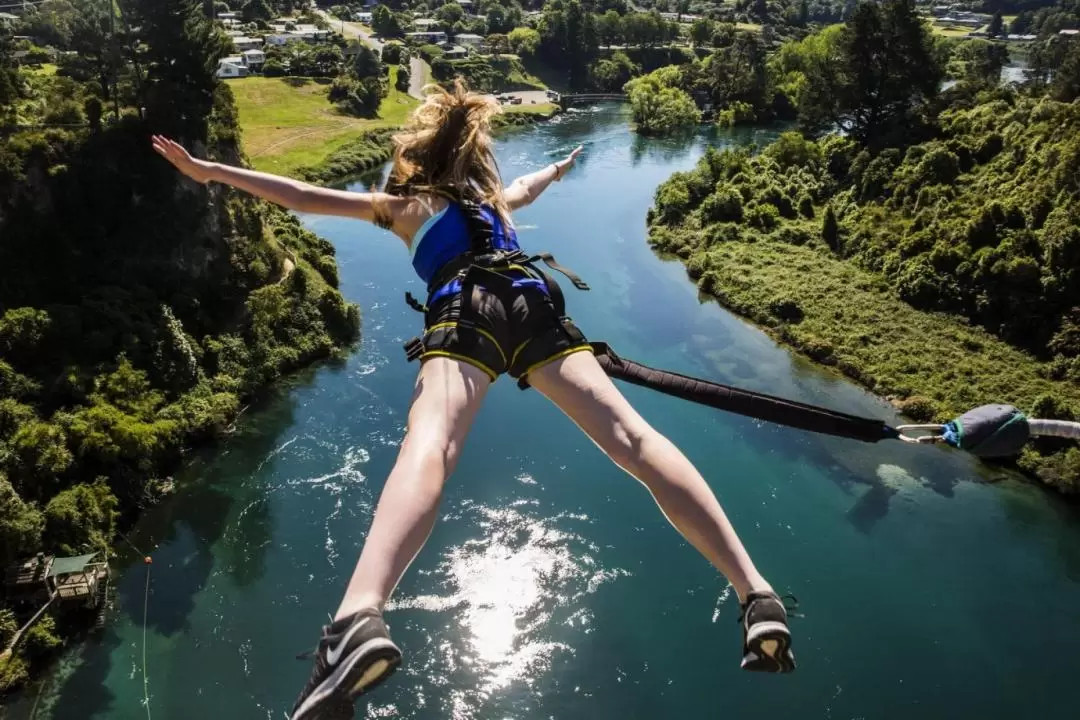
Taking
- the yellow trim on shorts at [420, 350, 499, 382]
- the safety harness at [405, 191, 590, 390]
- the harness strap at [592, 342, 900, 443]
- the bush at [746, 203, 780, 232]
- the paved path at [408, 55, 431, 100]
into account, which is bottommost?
the paved path at [408, 55, 431, 100]

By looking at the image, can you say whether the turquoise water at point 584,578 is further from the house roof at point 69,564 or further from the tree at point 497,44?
the tree at point 497,44

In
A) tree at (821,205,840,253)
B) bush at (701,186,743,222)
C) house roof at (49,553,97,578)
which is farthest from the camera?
bush at (701,186,743,222)

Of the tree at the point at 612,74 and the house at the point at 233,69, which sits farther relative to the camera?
the tree at the point at 612,74

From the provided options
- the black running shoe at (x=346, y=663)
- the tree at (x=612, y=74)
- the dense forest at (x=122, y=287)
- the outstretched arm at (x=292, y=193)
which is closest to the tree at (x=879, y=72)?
the dense forest at (x=122, y=287)

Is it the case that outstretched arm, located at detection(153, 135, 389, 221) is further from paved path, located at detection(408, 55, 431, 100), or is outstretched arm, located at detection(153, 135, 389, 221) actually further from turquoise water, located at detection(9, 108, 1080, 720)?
paved path, located at detection(408, 55, 431, 100)

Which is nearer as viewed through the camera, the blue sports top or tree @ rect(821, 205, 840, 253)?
the blue sports top

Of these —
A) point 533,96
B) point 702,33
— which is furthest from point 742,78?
point 702,33

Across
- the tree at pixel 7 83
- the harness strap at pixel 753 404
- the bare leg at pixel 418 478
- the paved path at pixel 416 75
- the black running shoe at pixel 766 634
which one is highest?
the bare leg at pixel 418 478

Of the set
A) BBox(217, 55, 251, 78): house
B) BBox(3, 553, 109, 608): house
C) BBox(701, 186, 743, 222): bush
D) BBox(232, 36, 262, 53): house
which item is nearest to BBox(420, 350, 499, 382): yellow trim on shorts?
BBox(3, 553, 109, 608): house
